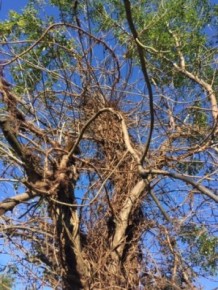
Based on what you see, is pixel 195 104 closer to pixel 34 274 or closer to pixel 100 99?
pixel 100 99

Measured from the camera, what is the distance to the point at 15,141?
4.70 metres

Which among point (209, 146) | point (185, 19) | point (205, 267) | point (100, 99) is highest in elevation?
point (185, 19)

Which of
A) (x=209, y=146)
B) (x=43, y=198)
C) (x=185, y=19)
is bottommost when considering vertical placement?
(x=43, y=198)

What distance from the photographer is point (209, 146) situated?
18.9 ft

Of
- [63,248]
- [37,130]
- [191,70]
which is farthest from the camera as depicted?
[191,70]

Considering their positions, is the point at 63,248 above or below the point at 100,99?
below

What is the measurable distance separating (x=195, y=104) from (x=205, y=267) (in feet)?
6.84

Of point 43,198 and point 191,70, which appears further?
point 191,70

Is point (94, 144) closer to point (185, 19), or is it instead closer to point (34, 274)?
point (34, 274)

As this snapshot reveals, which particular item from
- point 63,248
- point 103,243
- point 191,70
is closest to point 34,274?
point 63,248

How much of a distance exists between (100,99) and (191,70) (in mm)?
2270

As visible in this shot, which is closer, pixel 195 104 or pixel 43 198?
pixel 43 198

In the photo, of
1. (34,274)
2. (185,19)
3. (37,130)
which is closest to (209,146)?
(37,130)

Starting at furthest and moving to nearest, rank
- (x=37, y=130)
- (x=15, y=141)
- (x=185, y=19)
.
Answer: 1. (x=185, y=19)
2. (x=37, y=130)
3. (x=15, y=141)
